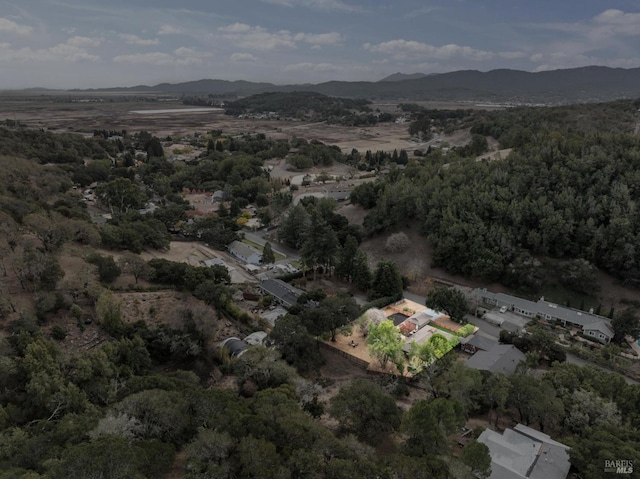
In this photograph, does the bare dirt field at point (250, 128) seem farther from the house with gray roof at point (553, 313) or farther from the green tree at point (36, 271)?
the green tree at point (36, 271)

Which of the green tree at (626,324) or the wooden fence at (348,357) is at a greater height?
the green tree at (626,324)

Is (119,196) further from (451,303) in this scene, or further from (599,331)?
(599,331)

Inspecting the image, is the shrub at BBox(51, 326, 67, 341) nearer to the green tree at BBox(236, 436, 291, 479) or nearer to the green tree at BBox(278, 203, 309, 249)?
the green tree at BBox(236, 436, 291, 479)

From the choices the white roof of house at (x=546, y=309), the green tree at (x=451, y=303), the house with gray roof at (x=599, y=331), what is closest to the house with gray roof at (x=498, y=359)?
the green tree at (x=451, y=303)

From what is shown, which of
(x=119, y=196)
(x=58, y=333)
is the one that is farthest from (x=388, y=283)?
(x=119, y=196)

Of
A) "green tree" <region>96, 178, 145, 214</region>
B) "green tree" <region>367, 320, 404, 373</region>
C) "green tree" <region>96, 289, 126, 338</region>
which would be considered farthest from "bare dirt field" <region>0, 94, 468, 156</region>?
"green tree" <region>96, 289, 126, 338</region>
